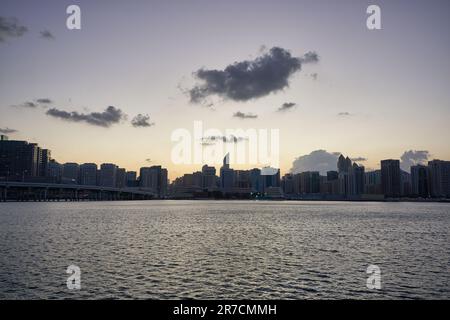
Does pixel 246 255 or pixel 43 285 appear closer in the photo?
pixel 43 285

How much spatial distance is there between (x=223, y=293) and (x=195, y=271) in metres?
7.56
